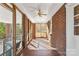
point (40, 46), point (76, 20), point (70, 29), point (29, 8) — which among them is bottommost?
point (40, 46)

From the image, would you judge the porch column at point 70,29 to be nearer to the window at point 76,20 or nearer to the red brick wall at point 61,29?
the window at point 76,20

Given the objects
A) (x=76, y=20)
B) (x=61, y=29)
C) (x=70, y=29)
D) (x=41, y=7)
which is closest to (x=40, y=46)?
(x=41, y=7)

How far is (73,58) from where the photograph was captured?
1698mm

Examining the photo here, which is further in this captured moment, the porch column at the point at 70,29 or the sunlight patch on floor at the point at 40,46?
the sunlight patch on floor at the point at 40,46

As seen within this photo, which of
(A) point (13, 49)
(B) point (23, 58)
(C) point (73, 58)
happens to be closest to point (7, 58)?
(B) point (23, 58)

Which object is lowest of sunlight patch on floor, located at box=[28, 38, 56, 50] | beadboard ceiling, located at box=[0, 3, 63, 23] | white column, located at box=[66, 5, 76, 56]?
sunlight patch on floor, located at box=[28, 38, 56, 50]

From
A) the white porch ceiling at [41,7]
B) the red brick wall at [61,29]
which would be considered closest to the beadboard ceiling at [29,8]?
the white porch ceiling at [41,7]

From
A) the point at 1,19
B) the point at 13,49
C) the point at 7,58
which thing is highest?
the point at 1,19

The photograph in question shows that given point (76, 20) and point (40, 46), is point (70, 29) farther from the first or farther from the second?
point (40, 46)

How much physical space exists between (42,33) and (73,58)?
1962cm

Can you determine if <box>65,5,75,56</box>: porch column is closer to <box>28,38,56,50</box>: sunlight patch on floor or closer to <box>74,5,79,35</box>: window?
<box>74,5,79,35</box>: window

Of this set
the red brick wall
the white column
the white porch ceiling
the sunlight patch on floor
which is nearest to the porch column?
the white column

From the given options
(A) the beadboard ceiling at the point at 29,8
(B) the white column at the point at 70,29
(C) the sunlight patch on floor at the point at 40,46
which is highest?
(A) the beadboard ceiling at the point at 29,8

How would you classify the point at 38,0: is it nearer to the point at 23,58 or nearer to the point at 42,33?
the point at 23,58
